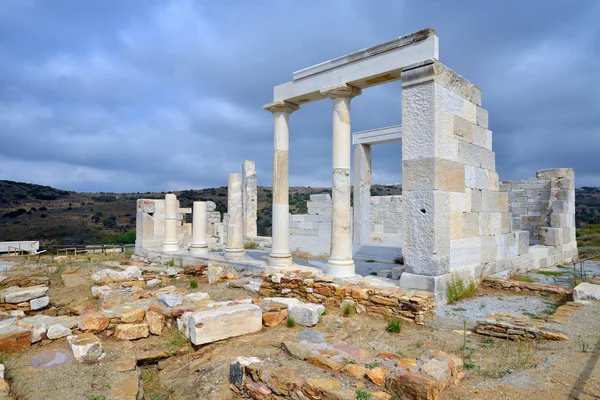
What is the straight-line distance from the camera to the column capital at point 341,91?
8.23 metres

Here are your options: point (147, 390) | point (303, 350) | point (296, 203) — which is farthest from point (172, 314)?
point (296, 203)

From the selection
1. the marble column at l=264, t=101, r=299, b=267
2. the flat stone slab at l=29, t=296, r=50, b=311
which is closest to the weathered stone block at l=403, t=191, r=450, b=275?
the marble column at l=264, t=101, r=299, b=267

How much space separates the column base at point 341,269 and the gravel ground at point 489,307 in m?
2.05

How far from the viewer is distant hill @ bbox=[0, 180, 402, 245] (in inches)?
1155

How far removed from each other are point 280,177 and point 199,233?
5059mm

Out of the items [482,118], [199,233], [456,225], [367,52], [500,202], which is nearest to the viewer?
[456,225]

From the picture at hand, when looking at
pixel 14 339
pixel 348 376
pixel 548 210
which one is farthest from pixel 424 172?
pixel 548 210

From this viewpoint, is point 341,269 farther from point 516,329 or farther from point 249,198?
point 249,198

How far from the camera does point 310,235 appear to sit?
15844mm

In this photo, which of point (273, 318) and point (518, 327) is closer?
point (518, 327)

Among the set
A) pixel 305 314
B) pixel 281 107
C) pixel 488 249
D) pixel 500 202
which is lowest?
pixel 305 314

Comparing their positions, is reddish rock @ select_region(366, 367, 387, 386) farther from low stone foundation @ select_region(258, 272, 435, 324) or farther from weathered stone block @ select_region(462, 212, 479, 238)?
weathered stone block @ select_region(462, 212, 479, 238)

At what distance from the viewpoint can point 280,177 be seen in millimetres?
9609

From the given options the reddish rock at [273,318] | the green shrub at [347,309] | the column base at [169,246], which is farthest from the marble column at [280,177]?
the column base at [169,246]
